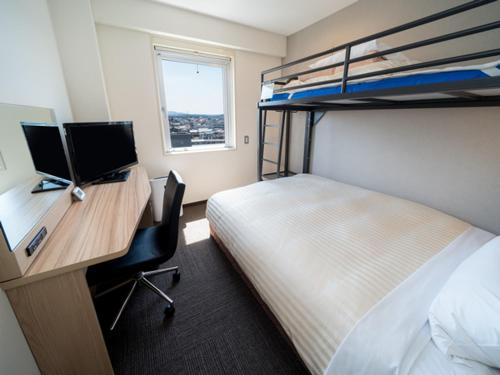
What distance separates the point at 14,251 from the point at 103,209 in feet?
2.04

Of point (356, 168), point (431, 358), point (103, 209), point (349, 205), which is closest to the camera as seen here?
point (431, 358)

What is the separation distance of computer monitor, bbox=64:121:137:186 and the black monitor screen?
0.23m

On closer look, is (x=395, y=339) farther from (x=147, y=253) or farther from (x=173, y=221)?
(x=147, y=253)

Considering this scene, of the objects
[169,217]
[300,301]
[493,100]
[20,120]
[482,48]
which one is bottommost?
[300,301]

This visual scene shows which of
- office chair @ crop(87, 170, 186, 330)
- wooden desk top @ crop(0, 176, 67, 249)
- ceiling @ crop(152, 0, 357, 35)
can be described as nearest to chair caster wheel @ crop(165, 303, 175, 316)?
office chair @ crop(87, 170, 186, 330)

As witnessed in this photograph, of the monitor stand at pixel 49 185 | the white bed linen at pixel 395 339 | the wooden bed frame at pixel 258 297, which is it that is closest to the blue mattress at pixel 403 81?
the white bed linen at pixel 395 339

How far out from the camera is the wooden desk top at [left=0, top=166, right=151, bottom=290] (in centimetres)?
81

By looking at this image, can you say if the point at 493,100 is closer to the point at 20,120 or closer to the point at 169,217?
the point at 169,217

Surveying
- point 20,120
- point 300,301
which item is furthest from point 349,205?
point 20,120

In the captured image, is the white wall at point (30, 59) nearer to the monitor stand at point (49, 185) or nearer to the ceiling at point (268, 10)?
the monitor stand at point (49, 185)

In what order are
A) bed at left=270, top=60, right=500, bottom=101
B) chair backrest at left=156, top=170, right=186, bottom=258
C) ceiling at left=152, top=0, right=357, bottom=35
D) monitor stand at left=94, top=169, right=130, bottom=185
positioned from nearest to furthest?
bed at left=270, top=60, right=500, bottom=101 → chair backrest at left=156, top=170, right=186, bottom=258 → monitor stand at left=94, top=169, right=130, bottom=185 → ceiling at left=152, top=0, right=357, bottom=35

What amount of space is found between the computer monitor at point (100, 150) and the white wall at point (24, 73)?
0.90 ft

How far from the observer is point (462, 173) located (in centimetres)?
175

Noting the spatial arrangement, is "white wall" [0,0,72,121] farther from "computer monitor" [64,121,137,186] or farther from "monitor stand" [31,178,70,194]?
"monitor stand" [31,178,70,194]
